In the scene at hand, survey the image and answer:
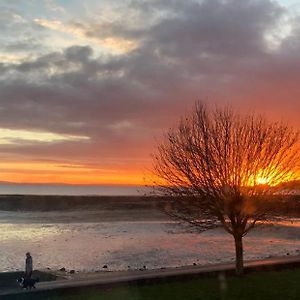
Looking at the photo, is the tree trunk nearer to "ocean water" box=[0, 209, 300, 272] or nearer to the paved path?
the paved path

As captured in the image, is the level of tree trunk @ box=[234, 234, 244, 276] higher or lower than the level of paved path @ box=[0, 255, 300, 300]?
higher

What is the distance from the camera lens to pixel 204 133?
68.6 feet

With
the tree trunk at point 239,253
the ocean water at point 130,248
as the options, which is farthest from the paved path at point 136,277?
the ocean water at point 130,248

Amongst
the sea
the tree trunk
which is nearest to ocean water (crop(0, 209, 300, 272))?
the sea

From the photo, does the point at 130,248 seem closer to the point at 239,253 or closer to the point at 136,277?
the point at 239,253

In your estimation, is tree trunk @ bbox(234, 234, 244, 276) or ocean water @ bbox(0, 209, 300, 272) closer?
tree trunk @ bbox(234, 234, 244, 276)

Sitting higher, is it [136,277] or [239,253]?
[239,253]

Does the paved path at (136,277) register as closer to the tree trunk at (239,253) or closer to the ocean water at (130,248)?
the tree trunk at (239,253)

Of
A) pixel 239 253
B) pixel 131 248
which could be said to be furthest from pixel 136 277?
pixel 131 248

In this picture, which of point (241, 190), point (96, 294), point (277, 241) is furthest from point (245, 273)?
point (277, 241)

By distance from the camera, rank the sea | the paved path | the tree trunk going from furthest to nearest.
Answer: the sea → the tree trunk → the paved path

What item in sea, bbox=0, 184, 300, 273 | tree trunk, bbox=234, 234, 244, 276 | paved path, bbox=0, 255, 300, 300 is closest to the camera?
paved path, bbox=0, 255, 300, 300

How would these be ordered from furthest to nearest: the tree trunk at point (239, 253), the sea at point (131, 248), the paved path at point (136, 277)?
the sea at point (131, 248)
the tree trunk at point (239, 253)
the paved path at point (136, 277)

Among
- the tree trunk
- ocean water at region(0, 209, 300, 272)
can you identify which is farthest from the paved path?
ocean water at region(0, 209, 300, 272)
